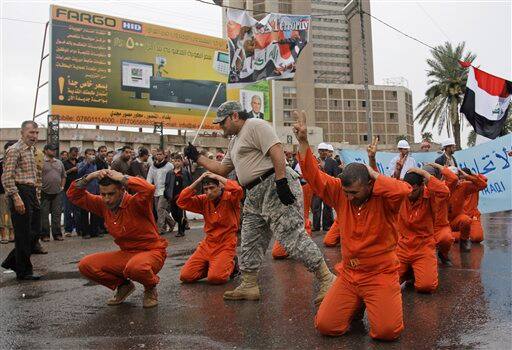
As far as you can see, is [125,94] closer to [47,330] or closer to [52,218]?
[52,218]

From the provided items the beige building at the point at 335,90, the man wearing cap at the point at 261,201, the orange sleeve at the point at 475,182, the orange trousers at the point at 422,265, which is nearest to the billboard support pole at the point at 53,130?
the orange sleeve at the point at 475,182

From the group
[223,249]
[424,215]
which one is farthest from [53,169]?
[424,215]

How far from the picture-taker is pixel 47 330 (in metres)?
4.33

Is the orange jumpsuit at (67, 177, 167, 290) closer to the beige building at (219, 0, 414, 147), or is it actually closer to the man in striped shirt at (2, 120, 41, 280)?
the man in striped shirt at (2, 120, 41, 280)

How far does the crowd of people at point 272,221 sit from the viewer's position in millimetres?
4082

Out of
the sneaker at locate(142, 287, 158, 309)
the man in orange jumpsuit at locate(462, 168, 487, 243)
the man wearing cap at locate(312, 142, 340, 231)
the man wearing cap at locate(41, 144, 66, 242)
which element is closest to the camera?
the sneaker at locate(142, 287, 158, 309)

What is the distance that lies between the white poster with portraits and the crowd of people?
90.1ft

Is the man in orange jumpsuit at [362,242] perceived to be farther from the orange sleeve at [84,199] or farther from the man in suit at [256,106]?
the man in suit at [256,106]

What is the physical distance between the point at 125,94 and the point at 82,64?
284 centimetres

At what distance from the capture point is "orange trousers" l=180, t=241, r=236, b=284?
605cm

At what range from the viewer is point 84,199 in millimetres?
5145

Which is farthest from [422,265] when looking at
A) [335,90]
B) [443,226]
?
[335,90]

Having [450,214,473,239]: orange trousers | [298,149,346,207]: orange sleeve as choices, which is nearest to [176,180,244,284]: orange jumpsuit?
[298,149,346,207]: orange sleeve

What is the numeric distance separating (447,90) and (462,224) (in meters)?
37.1
